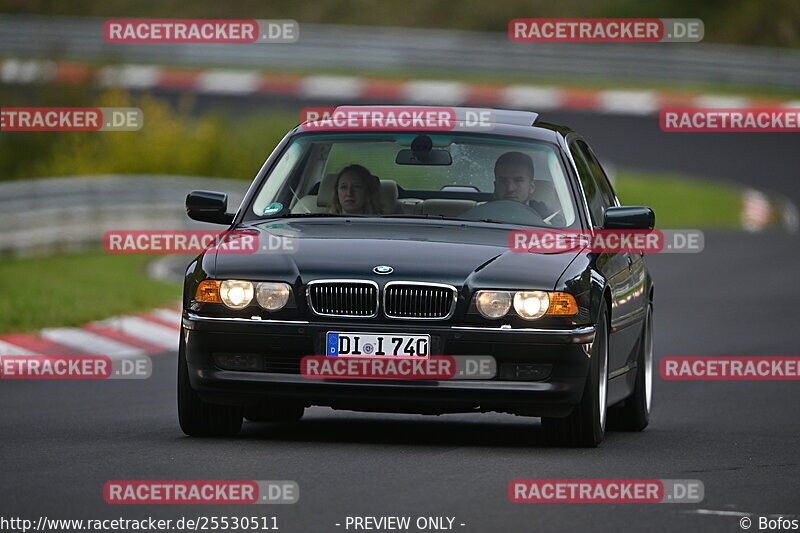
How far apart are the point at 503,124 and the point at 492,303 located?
1.80 m

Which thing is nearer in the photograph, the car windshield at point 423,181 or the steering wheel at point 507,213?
the steering wheel at point 507,213

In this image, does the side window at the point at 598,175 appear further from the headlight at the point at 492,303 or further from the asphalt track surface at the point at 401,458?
the headlight at the point at 492,303

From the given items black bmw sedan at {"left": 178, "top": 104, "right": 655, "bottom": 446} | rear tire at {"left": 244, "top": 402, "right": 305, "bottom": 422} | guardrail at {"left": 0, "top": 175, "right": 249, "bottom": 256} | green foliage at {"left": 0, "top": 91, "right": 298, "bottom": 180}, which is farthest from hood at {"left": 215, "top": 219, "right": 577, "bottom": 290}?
green foliage at {"left": 0, "top": 91, "right": 298, "bottom": 180}

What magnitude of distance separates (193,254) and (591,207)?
48.3ft

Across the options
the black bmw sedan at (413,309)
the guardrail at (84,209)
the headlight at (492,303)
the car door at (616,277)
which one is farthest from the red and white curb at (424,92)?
the headlight at (492,303)

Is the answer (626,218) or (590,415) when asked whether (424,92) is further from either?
(590,415)

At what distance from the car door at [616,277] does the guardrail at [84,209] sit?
13.3 m

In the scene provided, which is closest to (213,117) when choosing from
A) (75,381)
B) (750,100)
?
(750,100)

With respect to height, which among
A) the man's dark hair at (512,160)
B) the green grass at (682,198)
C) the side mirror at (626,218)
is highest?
the man's dark hair at (512,160)

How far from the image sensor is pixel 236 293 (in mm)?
9312

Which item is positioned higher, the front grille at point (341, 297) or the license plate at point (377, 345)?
the front grille at point (341, 297)

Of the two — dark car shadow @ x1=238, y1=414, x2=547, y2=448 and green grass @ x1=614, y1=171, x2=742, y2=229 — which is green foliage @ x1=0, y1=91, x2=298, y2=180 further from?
dark car shadow @ x1=238, y1=414, x2=547, y2=448

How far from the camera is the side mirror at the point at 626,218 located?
10250 mm

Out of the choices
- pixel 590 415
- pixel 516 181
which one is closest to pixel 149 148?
pixel 516 181
